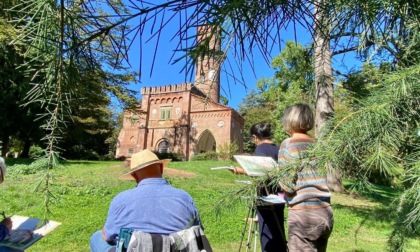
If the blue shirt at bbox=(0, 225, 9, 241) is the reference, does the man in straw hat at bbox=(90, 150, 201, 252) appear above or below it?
above

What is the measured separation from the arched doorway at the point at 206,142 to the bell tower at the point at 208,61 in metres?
27.9

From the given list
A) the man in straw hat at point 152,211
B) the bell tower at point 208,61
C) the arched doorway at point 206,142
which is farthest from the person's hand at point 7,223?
the arched doorway at point 206,142

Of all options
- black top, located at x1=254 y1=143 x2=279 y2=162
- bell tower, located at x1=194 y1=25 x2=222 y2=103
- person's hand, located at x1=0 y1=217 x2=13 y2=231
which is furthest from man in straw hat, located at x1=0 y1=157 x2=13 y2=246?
bell tower, located at x1=194 y1=25 x2=222 y2=103

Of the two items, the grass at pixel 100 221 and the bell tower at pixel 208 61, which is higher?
the bell tower at pixel 208 61

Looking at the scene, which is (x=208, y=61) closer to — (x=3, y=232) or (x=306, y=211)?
(x=306, y=211)

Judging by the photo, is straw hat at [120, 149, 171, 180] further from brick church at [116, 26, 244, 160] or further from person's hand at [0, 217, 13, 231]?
brick church at [116, 26, 244, 160]

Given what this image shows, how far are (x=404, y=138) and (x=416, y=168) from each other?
17 cm

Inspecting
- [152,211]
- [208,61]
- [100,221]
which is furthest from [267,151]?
[100,221]

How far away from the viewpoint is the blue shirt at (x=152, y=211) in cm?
208

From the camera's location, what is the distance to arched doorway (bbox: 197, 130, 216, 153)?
28984mm

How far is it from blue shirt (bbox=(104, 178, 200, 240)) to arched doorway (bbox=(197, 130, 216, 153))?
26326 millimetres

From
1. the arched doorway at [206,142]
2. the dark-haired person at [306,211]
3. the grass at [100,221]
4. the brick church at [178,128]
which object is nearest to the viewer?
the dark-haired person at [306,211]

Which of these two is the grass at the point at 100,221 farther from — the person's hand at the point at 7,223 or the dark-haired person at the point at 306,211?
the dark-haired person at the point at 306,211

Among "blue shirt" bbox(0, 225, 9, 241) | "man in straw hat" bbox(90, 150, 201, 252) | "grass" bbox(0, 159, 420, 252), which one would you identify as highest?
"man in straw hat" bbox(90, 150, 201, 252)
